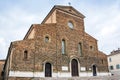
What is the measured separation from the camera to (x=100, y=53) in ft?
93.7

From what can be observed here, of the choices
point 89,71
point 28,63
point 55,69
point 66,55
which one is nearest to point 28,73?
point 28,63

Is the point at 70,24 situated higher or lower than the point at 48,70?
higher

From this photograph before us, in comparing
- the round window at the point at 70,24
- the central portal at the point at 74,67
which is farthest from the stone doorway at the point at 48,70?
the round window at the point at 70,24

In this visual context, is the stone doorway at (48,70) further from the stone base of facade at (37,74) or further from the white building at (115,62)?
the white building at (115,62)

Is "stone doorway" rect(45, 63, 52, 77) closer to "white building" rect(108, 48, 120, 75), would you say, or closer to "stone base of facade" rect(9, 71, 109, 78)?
"stone base of facade" rect(9, 71, 109, 78)

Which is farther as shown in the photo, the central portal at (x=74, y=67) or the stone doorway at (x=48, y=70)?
the central portal at (x=74, y=67)

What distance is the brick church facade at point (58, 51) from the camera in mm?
21594

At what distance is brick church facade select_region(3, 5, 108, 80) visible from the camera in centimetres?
2159

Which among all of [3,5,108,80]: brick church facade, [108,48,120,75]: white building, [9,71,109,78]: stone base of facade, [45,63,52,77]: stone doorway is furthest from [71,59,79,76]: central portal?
[108,48,120,75]: white building

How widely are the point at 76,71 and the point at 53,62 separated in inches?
153

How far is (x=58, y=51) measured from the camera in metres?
24.4

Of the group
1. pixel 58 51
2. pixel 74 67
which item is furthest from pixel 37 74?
pixel 74 67

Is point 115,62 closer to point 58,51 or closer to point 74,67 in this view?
point 74,67

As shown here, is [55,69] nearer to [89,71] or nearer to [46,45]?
[46,45]
